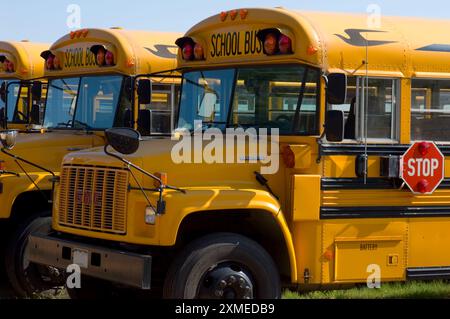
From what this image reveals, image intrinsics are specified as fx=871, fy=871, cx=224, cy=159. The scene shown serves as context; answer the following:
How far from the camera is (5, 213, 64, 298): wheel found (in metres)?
7.00

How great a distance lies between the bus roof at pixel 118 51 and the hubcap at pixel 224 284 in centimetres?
315

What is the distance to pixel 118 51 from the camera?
8195 mm

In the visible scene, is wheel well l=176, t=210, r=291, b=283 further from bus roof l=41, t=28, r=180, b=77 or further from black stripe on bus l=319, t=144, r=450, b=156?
bus roof l=41, t=28, r=180, b=77

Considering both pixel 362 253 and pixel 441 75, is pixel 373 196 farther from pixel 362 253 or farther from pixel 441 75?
pixel 441 75

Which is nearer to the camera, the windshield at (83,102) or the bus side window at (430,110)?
the bus side window at (430,110)

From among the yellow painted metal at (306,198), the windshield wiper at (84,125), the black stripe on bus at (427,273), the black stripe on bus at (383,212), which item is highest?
the windshield wiper at (84,125)

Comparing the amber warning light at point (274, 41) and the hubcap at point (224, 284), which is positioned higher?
the amber warning light at point (274, 41)

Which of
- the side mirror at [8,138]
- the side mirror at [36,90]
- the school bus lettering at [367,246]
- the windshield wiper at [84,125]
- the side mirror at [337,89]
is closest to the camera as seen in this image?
the side mirror at [337,89]

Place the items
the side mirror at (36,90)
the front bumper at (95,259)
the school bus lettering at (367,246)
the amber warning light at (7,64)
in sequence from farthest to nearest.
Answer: the amber warning light at (7,64) < the side mirror at (36,90) < the school bus lettering at (367,246) < the front bumper at (95,259)

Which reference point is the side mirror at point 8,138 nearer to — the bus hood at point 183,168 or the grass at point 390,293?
the bus hood at point 183,168

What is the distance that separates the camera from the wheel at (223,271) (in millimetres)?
5398

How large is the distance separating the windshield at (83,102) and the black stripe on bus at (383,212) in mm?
2938

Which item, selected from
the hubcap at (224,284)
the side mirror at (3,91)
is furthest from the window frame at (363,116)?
the side mirror at (3,91)

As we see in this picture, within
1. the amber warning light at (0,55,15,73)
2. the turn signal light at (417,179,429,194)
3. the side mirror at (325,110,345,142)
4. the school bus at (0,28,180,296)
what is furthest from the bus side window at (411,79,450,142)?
the amber warning light at (0,55,15,73)
